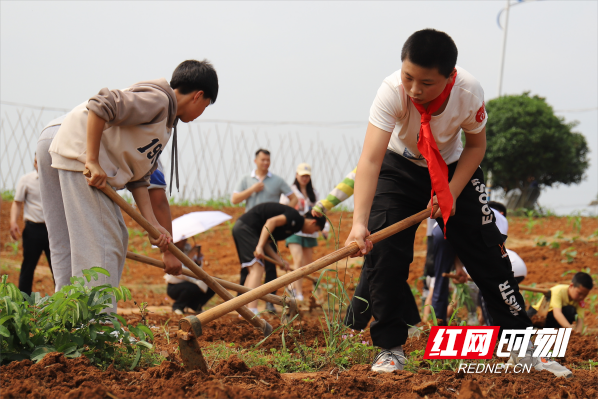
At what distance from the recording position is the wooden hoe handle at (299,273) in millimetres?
2232

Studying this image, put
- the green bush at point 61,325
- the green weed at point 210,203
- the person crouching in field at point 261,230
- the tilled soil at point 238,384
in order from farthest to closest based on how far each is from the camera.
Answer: the green weed at point 210,203 → the person crouching in field at point 261,230 → the green bush at point 61,325 → the tilled soil at point 238,384

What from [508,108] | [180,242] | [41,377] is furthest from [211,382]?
[508,108]

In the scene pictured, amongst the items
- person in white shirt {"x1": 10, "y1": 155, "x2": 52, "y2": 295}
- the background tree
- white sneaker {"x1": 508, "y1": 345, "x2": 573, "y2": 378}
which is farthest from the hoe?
the background tree

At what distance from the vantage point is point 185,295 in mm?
5648

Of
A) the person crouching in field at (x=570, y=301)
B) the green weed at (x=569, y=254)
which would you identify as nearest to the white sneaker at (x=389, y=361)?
the person crouching in field at (x=570, y=301)

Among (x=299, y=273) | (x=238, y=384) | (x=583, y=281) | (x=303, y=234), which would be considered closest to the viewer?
(x=238, y=384)

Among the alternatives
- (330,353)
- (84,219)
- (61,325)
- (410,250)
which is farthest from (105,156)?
(410,250)

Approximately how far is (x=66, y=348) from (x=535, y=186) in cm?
1564

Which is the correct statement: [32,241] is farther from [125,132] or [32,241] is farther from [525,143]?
[525,143]

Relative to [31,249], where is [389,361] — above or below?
above

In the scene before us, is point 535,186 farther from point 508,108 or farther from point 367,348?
point 367,348

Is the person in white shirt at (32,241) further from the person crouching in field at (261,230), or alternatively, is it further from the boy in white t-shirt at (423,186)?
the boy in white t-shirt at (423,186)

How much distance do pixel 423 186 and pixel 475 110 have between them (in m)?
0.49

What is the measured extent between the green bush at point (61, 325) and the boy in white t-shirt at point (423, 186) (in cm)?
117
